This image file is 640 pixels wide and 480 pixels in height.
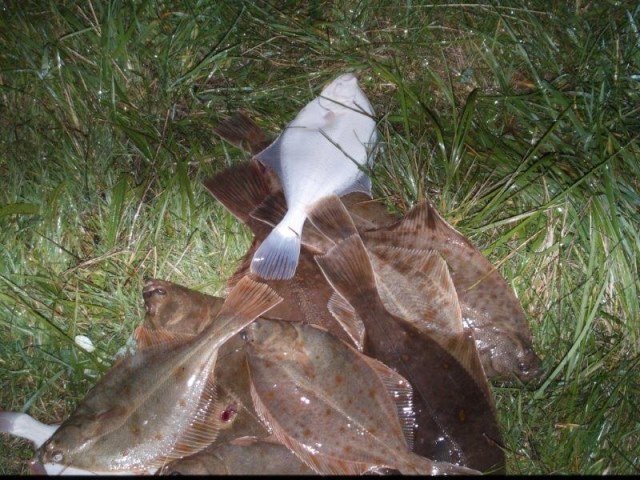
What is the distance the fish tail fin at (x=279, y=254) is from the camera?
2.94 m

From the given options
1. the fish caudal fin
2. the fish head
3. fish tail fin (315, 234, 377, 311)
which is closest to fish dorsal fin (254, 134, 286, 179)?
fish tail fin (315, 234, 377, 311)

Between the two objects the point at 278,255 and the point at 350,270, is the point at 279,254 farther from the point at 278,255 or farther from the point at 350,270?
the point at 350,270

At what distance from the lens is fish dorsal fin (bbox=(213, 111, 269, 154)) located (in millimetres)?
3336

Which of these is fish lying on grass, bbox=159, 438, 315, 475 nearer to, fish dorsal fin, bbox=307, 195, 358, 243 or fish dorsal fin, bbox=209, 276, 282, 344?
fish dorsal fin, bbox=209, 276, 282, 344

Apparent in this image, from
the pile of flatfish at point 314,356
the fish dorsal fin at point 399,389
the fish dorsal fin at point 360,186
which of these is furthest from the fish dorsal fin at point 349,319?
the fish dorsal fin at point 360,186

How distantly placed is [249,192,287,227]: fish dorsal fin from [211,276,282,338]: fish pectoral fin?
42cm

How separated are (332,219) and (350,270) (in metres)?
0.32

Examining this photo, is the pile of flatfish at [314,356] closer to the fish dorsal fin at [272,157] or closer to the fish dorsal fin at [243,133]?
the fish dorsal fin at [272,157]

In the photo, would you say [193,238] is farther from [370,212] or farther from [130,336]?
[370,212]

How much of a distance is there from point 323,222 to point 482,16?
1.83m

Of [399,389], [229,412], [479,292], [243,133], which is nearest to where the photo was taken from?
[399,389]

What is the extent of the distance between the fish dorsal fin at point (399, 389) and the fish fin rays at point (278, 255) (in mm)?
635

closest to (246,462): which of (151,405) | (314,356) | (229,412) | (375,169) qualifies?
(229,412)

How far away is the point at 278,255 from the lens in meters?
2.95
